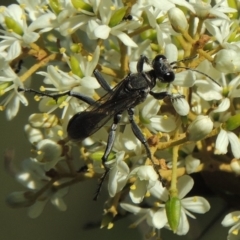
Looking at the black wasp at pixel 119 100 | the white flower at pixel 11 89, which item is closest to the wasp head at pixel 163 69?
the black wasp at pixel 119 100

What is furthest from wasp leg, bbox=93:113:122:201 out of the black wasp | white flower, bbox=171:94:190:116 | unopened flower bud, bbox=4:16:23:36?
unopened flower bud, bbox=4:16:23:36

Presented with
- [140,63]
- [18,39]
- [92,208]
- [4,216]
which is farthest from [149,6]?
[4,216]

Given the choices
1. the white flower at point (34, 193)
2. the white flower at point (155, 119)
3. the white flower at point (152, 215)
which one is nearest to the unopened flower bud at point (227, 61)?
the white flower at point (155, 119)

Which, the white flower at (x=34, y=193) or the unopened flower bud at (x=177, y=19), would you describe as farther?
the white flower at (x=34, y=193)

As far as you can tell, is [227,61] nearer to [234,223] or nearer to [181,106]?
[181,106]

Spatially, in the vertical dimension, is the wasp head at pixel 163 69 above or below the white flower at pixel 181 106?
above

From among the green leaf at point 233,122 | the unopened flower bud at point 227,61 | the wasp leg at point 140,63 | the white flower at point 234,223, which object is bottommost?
the white flower at point 234,223

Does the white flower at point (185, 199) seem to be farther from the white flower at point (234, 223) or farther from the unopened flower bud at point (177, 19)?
the unopened flower bud at point (177, 19)

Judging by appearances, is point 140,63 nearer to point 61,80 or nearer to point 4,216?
point 61,80
